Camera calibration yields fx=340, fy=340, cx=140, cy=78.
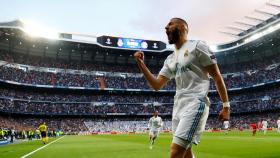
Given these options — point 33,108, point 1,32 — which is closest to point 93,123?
point 33,108

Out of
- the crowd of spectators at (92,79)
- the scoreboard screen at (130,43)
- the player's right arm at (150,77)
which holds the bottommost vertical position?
the player's right arm at (150,77)

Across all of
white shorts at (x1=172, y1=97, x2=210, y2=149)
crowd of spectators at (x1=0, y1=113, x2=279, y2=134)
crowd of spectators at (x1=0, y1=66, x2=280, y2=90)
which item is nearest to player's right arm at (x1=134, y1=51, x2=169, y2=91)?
white shorts at (x1=172, y1=97, x2=210, y2=149)

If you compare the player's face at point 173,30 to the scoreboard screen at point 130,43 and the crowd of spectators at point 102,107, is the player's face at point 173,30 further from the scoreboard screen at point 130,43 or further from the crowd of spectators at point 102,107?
the scoreboard screen at point 130,43

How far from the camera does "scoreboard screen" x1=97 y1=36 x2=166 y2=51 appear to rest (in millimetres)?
83475

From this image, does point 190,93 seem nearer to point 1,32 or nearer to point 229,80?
point 1,32

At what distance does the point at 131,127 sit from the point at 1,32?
35707 mm

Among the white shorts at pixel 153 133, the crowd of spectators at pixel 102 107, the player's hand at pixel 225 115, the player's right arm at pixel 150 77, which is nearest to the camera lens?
the player's hand at pixel 225 115

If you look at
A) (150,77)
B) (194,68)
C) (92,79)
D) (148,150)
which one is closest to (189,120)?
(194,68)

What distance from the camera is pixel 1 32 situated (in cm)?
7094

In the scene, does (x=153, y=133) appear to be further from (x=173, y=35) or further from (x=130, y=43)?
(x=130, y=43)

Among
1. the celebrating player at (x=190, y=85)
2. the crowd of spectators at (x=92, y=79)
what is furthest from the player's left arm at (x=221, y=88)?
the crowd of spectators at (x=92, y=79)

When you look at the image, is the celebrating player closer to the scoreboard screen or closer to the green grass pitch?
the green grass pitch

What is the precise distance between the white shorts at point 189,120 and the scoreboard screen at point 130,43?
78491 mm

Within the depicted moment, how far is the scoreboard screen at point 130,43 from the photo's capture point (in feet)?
274
